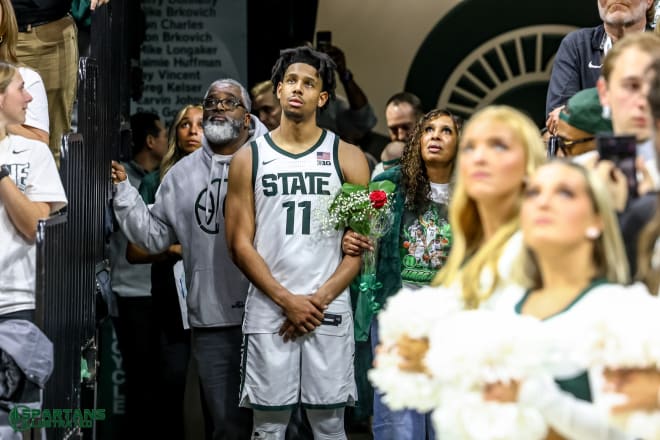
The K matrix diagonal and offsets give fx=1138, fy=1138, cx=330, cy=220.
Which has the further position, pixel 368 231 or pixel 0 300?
pixel 368 231

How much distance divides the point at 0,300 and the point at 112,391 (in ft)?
7.04

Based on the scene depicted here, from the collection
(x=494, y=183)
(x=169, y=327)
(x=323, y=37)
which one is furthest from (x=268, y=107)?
(x=494, y=183)

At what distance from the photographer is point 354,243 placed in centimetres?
477

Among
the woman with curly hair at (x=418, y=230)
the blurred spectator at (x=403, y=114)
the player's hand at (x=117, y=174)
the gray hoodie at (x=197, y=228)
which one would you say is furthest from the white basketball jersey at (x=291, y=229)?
the blurred spectator at (x=403, y=114)

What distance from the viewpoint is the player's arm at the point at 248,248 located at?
467 centimetres

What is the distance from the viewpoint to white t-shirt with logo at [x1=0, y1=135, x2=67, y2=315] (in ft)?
13.8

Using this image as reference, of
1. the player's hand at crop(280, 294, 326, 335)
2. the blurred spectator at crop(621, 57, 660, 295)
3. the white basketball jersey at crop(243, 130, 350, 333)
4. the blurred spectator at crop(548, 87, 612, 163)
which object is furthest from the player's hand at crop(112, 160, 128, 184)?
the blurred spectator at crop(621, 57, 660, 295)

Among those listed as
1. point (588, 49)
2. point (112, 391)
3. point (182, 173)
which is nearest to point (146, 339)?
point (112, 391)

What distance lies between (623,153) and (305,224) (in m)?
2.22

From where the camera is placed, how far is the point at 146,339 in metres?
5.81

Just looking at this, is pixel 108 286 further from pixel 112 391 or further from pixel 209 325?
pixel 112 391

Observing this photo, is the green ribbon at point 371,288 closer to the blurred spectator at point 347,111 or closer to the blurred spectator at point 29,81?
the blurred spectator at point 29,81

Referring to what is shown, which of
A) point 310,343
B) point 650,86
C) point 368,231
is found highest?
point 650,86

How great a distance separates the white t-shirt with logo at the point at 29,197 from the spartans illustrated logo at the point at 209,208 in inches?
36.8
